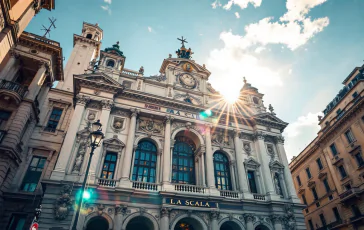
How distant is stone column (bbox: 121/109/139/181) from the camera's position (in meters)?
19.7

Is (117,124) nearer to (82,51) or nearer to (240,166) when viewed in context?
(240,166)

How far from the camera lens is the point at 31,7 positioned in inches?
646

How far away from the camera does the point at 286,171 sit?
1020 inches

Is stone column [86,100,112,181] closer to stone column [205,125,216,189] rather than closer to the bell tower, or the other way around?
the bell tower

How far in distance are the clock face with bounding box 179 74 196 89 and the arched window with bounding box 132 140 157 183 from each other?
30.5 feet

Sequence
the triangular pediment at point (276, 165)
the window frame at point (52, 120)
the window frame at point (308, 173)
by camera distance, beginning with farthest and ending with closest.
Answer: the window frame at point (308, 173) → the triangular pediment at point (276, 165) → the window frame at point (52, 120)

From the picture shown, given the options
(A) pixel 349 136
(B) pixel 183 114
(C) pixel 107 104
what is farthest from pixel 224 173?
(A) pixel 349 136

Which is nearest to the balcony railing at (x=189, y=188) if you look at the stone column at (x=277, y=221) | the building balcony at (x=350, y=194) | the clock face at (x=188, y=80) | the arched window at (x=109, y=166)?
the arched window at (x=109, y=166)

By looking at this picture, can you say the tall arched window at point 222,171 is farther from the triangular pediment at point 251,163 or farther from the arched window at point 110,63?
the arched window at point 110,63

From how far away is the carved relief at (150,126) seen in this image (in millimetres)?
23673

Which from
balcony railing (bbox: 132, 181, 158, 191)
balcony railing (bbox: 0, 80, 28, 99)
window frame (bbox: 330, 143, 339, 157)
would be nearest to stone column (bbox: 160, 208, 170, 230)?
balcony railing (bbox: 132, 181, 158, 191)

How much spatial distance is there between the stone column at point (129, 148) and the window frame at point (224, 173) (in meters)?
9.14

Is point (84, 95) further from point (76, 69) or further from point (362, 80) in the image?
point (362, 80)

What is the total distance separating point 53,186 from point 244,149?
19037mm
